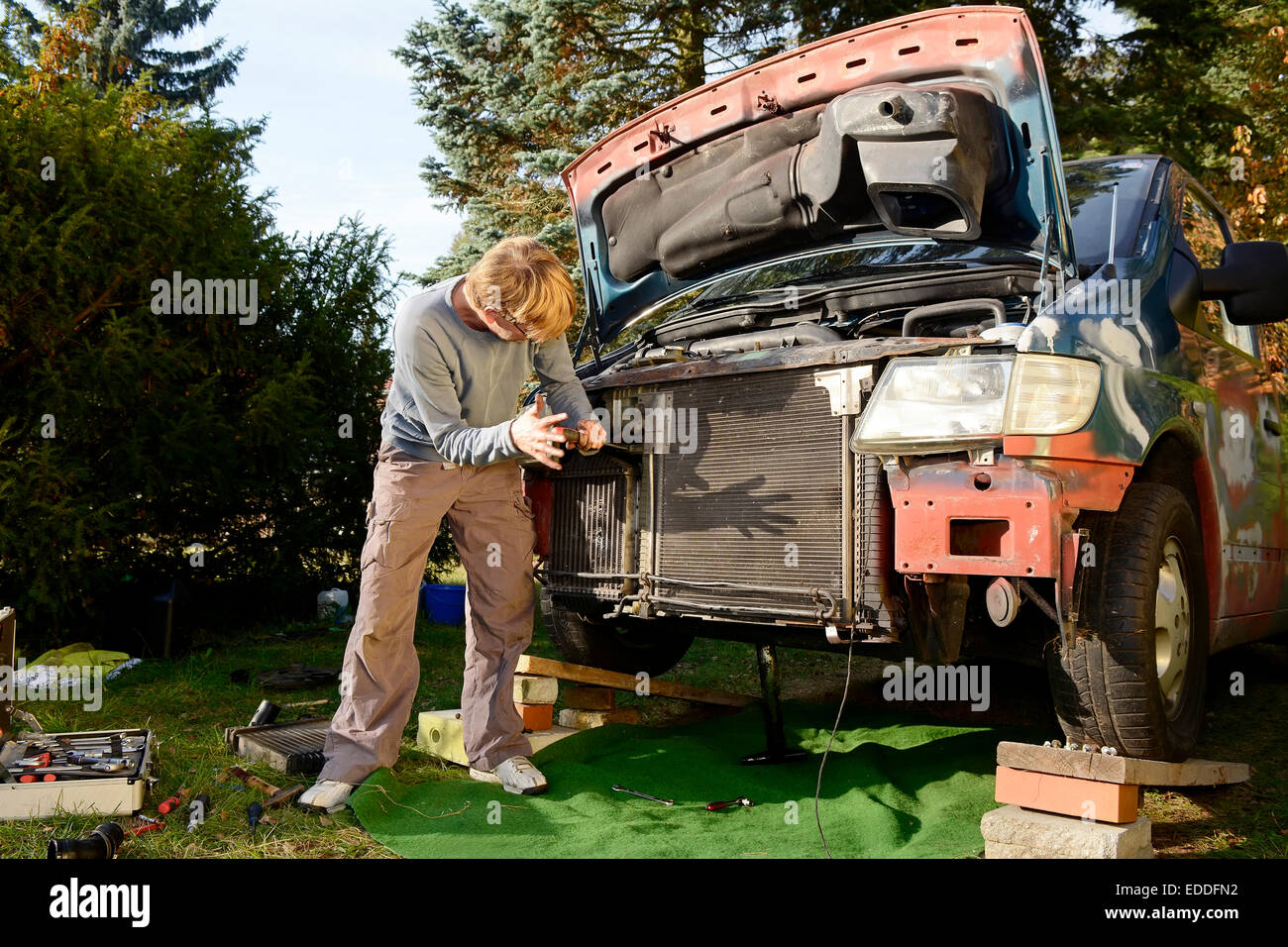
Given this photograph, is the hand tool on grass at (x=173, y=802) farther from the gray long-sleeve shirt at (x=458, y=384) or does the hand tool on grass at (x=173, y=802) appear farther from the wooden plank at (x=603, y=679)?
the gray long-sleeve shirt at (x=458, y=384)

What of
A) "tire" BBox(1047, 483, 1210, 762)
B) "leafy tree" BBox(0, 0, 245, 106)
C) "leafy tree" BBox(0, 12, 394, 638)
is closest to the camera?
"tire" BBox(1047, 483, 1210, 762)

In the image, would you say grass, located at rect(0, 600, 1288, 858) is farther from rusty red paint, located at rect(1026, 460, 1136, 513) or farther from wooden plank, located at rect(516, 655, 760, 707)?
rusty red paint, located at rect(1026, 460, 1136, 513)

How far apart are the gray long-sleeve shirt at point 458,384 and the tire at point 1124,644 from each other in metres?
1.69

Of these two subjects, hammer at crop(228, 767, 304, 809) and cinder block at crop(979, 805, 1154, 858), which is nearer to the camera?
cinder block at crop(979, 805, 1154, 858)

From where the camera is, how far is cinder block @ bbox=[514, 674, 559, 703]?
Result: 3893 mm

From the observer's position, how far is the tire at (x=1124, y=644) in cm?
265

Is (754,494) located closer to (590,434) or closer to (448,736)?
(590,434)

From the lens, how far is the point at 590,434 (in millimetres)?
3143

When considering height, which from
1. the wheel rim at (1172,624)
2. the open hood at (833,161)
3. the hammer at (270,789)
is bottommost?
the hammer at (270,789)

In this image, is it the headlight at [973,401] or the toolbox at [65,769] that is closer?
the headlight at [973,401]

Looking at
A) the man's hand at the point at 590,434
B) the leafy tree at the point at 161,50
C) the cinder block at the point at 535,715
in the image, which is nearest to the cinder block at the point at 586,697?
the cinder block at the point at 535,715

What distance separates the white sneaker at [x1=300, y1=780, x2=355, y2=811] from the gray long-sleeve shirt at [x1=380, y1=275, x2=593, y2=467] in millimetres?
1119

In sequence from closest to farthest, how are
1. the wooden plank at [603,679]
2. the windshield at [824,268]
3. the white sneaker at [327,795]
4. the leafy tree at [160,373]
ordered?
the white sneaker at [327,795] → the windshield at [824,268] → the wooden plank at [603,679] → the leafy tree at [160,373]

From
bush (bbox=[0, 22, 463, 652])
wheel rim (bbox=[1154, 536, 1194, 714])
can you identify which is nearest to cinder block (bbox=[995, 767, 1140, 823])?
wheel rim (bbox=[1154, 536, 1194, 714])
